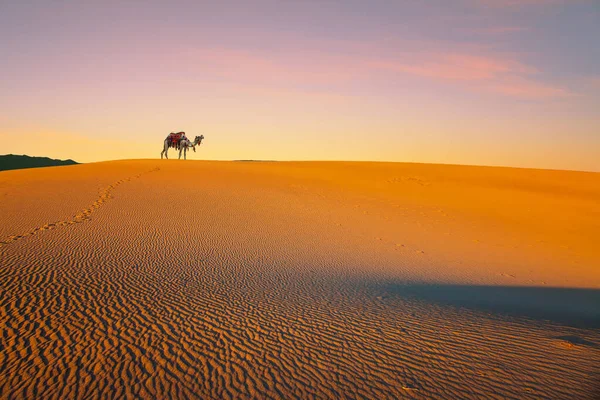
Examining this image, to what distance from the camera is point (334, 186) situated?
867 inches

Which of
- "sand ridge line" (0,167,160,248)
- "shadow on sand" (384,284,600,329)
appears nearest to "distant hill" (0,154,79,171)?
"sand ridge line" (0,167,160,248)

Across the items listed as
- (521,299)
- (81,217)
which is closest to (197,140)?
(81,217)

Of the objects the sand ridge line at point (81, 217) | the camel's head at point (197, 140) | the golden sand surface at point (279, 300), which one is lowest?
the golden sand surface at point (279, 300)

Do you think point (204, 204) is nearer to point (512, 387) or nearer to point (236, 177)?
point (236, 177)

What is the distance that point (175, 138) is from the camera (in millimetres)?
32625

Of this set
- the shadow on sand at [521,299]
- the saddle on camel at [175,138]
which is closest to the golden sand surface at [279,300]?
the shadow on sand at [521,299]

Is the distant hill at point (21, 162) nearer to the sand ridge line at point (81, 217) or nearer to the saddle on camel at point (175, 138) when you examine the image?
the saddle on camel at point (175, 138)

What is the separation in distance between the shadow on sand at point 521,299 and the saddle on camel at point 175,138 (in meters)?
28.9

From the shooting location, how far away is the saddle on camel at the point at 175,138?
32.6 metres

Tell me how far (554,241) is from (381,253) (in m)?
8.44

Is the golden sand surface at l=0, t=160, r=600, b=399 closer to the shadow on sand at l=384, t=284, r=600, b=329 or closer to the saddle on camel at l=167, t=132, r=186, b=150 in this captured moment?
the shadow on sand at l=384, t=284, r=600, b=329

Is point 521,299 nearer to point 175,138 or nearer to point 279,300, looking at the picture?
point 279,300

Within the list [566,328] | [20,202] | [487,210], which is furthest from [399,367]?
[487,210]

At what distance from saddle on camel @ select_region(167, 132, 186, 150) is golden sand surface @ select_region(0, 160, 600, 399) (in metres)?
16.8
